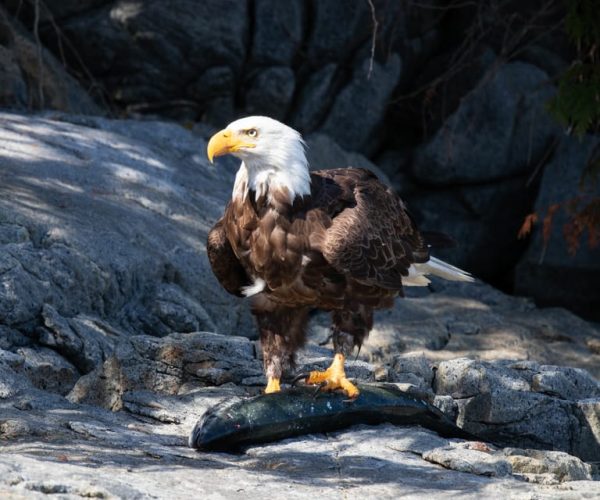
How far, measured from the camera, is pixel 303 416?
5.13m

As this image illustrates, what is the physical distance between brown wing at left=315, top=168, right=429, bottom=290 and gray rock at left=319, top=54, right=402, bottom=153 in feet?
20.3

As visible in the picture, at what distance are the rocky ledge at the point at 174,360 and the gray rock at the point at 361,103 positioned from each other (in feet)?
7.64

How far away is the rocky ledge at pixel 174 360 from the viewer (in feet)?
14.3

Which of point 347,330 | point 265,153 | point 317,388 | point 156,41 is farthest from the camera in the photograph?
point 156,41

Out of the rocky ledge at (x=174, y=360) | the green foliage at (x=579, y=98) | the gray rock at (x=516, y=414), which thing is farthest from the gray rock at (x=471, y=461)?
the green foliage at (x=579, y=98)

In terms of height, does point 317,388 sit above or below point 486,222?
below

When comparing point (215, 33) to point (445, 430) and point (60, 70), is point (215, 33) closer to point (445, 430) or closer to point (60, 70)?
point (60, 70)

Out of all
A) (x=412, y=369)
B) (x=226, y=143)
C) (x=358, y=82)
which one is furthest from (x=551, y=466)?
(x=358, y=82)

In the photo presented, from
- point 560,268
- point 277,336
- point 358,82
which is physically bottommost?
point 277,336

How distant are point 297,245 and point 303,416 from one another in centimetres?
79

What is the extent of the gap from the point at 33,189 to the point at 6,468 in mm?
4385

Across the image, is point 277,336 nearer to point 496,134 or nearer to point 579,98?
point 579,98

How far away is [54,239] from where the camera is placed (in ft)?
23.5

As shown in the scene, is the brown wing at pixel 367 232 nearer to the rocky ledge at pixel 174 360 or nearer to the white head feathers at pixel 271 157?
the white head feathers at pixel 271 157
